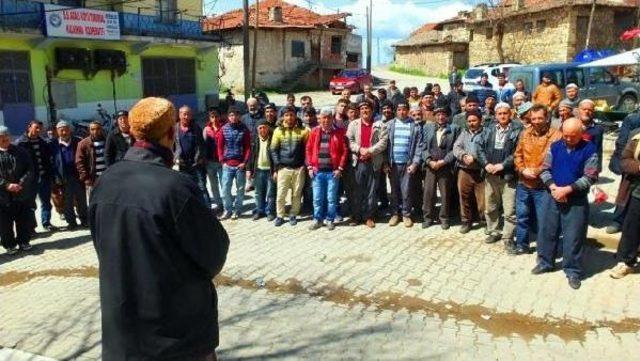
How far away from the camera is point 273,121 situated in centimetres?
842

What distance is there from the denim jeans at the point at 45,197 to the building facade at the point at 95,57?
11237 millimetres

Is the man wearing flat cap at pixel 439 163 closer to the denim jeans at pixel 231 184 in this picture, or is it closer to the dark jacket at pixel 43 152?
the denim jeans at pixel 231 184

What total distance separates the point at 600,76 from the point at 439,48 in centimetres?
2764

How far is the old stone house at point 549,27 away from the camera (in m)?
33.4

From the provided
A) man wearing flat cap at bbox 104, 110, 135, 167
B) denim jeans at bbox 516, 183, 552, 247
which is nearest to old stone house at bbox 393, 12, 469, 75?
man wearing flat cap at bbox 104, 110, 135, 167

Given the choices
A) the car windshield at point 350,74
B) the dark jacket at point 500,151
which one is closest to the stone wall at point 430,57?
the car windshield at point 350,74

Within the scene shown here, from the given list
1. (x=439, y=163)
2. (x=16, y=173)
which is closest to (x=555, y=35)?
(x=439, y=163)

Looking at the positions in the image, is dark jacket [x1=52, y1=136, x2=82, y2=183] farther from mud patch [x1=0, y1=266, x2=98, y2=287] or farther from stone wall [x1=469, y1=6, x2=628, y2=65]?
stone wall [x1=469, y1=6, x2=628, y2=65]

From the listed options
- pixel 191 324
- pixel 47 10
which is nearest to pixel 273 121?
pixel 191 324

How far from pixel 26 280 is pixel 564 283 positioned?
6.02 meters

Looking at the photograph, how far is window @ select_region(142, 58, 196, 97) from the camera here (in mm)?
23969

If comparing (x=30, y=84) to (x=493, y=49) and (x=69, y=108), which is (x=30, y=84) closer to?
(x=69, y=108)

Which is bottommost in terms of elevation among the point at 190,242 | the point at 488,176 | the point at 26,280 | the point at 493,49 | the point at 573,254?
the point at 26,280

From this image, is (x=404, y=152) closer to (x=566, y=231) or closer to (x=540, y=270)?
(x=540, y=270)
